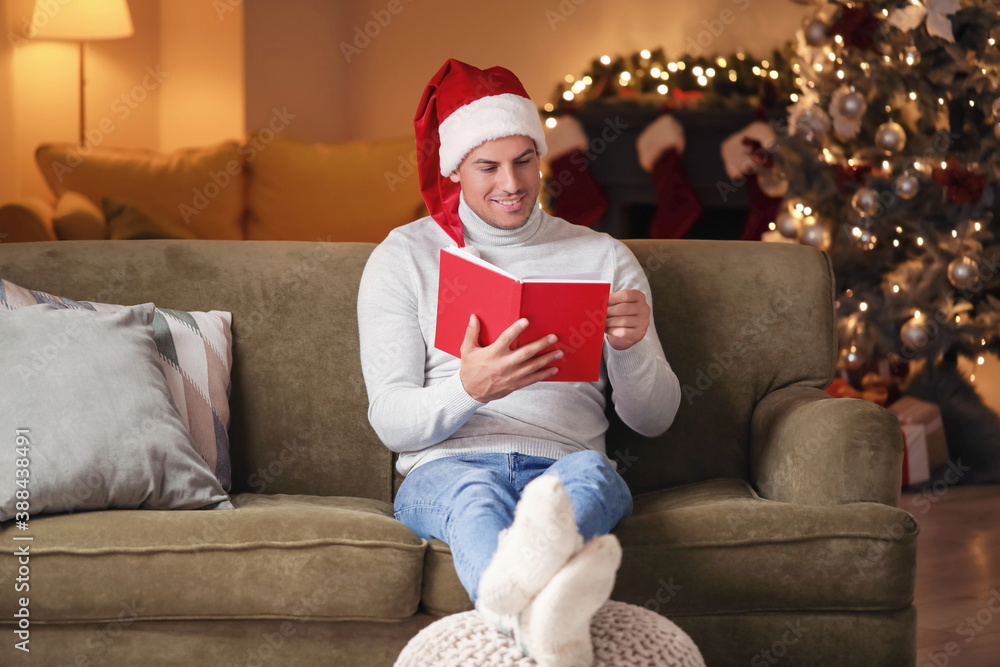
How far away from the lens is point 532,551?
1103 mm

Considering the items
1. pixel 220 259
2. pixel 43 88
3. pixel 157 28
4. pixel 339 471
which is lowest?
pixel 339 471

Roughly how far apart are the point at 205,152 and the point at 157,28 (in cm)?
107

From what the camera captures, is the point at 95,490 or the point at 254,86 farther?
the point at 254,86

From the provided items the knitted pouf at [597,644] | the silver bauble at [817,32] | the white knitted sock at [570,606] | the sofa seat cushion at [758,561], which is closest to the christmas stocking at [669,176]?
the silver bauble at [817,32]

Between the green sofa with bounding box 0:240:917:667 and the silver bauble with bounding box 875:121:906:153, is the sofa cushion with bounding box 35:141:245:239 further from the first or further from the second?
the silver bauble with bounding box 875:121:906:153

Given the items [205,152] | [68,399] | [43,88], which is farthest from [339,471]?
[43,88]

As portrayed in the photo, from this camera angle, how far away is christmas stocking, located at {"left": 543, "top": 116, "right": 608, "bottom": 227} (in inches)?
174

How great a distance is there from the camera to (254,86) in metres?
4.66

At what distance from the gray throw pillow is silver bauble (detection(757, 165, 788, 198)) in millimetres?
2361

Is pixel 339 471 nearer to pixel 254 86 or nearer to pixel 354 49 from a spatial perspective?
pixel 254 86

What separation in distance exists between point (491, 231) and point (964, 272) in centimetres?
184

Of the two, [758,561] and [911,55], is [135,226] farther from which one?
[911,55]

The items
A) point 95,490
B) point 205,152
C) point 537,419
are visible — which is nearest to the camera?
point 95,490

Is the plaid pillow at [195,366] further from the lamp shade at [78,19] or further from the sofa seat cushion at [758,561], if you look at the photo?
the lamp shade at [78,19]
